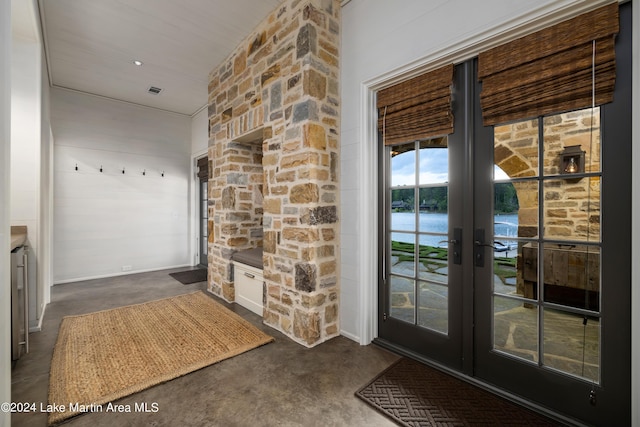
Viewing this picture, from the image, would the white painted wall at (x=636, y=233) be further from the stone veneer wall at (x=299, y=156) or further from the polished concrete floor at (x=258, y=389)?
the stone veneer wall at (x=299, y=156)

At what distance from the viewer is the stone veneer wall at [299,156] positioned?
2379 mm

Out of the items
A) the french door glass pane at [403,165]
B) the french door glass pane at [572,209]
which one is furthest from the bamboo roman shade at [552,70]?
the french door glass pane at [403,165]

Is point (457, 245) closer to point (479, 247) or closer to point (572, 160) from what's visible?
point (479, 247)

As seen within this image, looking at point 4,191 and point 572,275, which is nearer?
point 4,191

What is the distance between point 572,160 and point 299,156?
182 cm

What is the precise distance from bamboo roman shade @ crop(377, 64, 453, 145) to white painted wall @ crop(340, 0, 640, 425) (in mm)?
79

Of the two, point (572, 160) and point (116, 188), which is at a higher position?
point (116, 188)

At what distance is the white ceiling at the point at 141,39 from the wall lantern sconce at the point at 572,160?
267 cm

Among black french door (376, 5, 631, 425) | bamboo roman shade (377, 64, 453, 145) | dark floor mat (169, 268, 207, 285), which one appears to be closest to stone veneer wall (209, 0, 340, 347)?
bamboo roman shade (377, 64, 453, 145)

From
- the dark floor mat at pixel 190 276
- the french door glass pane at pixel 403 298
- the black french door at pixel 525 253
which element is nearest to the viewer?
the black french door at pixel 525 253

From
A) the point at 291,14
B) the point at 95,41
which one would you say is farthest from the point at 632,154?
the point at 95,41

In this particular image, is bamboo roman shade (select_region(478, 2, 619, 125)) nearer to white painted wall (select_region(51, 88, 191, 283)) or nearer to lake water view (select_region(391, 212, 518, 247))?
lake water view (select_region(391, 212, 518, 247))

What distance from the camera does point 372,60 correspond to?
2338 millimetres

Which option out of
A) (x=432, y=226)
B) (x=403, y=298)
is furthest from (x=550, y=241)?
(x=403, y=298)
